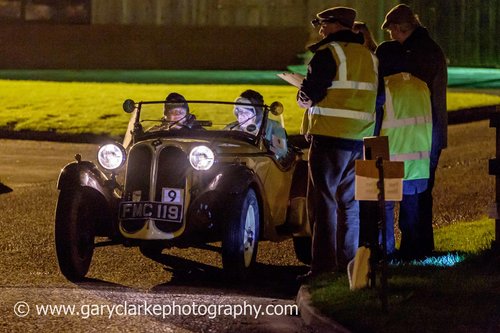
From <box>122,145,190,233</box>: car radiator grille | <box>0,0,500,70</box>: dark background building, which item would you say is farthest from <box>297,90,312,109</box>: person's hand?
<box>0,0,500,70</box>: dark background building

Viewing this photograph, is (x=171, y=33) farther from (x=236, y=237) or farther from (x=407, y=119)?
(x=236, y=237)

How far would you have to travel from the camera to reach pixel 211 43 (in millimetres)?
36094

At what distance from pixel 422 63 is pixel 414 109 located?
0.44 metres

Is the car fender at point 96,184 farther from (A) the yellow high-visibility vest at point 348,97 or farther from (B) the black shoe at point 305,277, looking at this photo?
(A) the yellow high-visibility vest at point 348,97

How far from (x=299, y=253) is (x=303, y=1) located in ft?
86.1

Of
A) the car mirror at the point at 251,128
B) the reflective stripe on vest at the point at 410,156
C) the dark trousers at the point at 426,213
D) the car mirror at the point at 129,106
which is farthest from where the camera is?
the car mirror at the point at 251,128

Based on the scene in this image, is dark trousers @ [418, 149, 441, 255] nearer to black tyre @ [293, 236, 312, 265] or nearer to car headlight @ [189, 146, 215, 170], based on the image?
black tyre @ [293, 236, 312, 265]

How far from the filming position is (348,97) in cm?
888

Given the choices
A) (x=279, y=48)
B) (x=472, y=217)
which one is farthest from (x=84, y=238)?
(x=279, y=48)

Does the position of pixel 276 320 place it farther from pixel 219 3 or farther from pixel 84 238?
pixel 219 3

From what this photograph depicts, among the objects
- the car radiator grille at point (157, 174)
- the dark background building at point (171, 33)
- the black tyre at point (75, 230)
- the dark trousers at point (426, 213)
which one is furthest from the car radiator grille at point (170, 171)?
the dark background building at point (171, 33)

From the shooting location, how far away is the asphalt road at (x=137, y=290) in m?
7.64

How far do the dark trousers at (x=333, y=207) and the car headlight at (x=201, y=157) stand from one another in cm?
76

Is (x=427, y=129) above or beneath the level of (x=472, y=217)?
above
